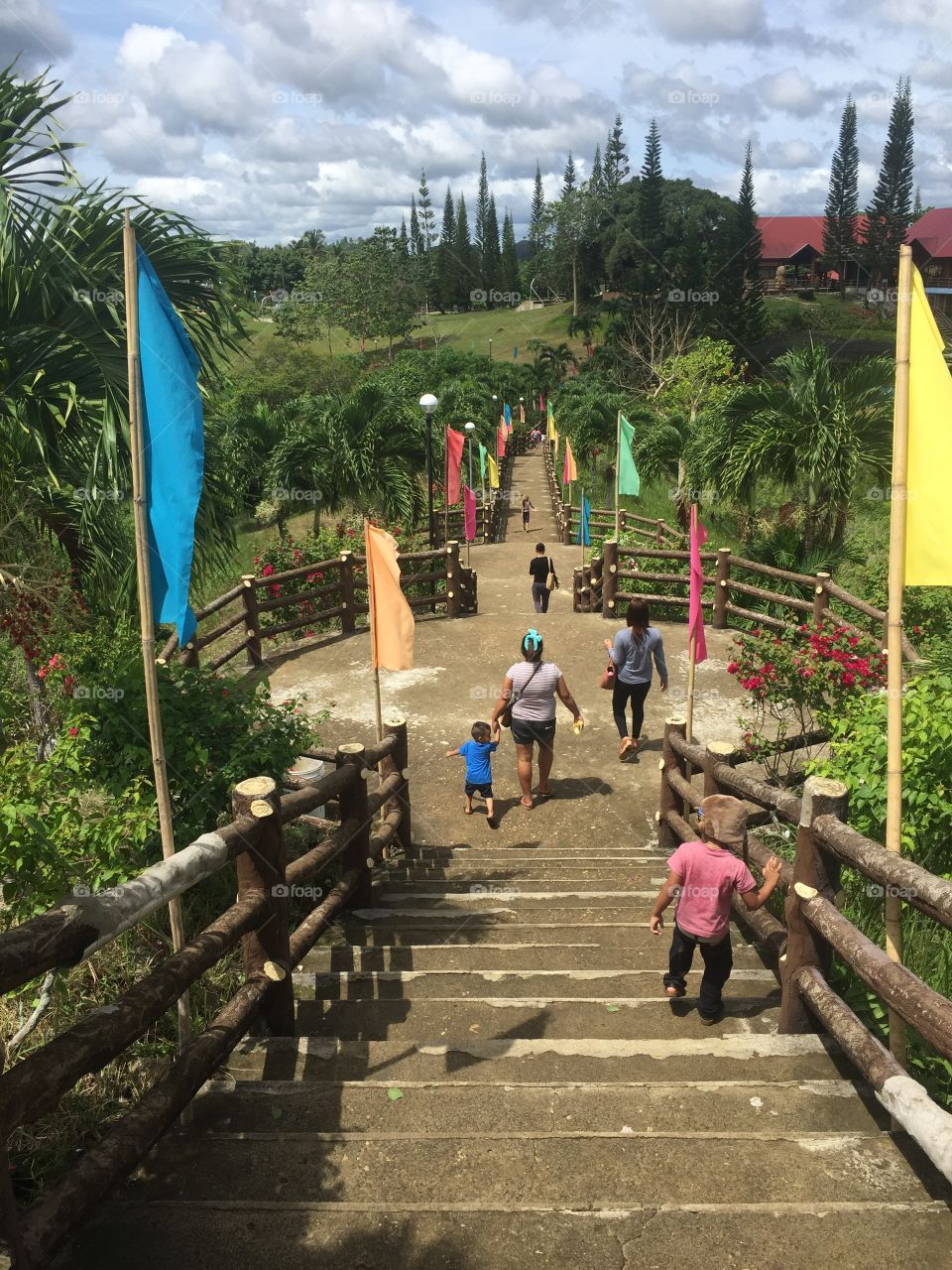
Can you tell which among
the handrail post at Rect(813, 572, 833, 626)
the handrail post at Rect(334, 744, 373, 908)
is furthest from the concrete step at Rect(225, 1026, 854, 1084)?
the handrail post at Rect(813, 572, 833, 626)

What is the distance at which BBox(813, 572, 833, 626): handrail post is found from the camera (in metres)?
10.7

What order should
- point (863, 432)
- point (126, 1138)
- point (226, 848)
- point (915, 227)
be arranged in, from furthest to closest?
point (915, 227)
point (863, 432)
point (226, 848)
point (126, 1138)

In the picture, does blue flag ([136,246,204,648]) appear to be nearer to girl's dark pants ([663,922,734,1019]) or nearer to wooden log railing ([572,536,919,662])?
girl's dark pants ([663,922,734,1019])

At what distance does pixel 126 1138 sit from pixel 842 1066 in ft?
8.49

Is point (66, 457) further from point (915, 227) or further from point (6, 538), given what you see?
point (915, 227)

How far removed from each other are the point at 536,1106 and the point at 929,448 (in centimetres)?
274

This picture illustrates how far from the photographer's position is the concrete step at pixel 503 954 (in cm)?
475

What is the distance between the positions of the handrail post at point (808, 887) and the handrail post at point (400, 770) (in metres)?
3.45

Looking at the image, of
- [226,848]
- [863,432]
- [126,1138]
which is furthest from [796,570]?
[126,1138]

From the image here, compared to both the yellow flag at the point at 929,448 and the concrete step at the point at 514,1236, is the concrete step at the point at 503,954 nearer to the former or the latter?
the concrete step at the point at 514,1236

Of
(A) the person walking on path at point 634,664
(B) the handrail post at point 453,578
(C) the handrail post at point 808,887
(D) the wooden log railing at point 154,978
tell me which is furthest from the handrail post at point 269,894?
(B) the handrail post at point 453,578

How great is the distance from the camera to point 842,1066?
345cm

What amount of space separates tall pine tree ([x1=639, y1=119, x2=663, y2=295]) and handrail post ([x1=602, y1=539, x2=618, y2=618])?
48218 millimetres

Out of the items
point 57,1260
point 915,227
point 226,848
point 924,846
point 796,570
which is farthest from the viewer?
point 915,227
